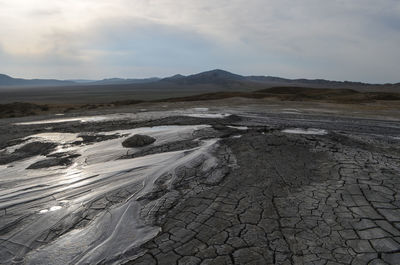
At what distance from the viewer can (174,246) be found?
2.70m

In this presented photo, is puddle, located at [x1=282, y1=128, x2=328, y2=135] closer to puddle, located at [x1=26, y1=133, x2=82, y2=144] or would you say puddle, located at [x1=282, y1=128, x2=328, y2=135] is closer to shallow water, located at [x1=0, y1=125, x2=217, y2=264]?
shallow water, located at [x1=0, y1=125, x2=217, y2=264]

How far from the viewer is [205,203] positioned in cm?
352

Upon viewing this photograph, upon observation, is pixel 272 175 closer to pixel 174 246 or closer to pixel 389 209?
pixel 389 209

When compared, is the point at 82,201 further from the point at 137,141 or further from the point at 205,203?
the point at 137,141

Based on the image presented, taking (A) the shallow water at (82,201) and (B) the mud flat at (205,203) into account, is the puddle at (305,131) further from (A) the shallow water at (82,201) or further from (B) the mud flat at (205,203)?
(A) the shallow water at (82,201)

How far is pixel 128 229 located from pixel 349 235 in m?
2.21

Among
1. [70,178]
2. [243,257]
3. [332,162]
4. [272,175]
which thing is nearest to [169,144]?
[70,178]

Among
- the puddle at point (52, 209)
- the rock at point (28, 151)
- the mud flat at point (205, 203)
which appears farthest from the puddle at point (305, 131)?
the puddle at point (52, 209)

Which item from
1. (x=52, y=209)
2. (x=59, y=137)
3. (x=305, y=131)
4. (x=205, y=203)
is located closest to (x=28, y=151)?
(x=59, y=137)

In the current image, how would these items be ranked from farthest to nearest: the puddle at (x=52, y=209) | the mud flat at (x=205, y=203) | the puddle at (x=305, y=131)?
the puddle at (x=305, y=131), the puddle at (x=52, y=209), the mud flat at (x=205, y=203)


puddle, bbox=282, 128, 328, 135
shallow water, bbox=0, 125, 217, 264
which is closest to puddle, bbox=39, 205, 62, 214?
shallow water, bbox=0, 125, 217, 264

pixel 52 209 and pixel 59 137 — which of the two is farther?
pixel 59 137

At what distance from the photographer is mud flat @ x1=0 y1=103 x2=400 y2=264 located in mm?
2645

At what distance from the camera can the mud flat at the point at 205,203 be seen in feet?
8.68
